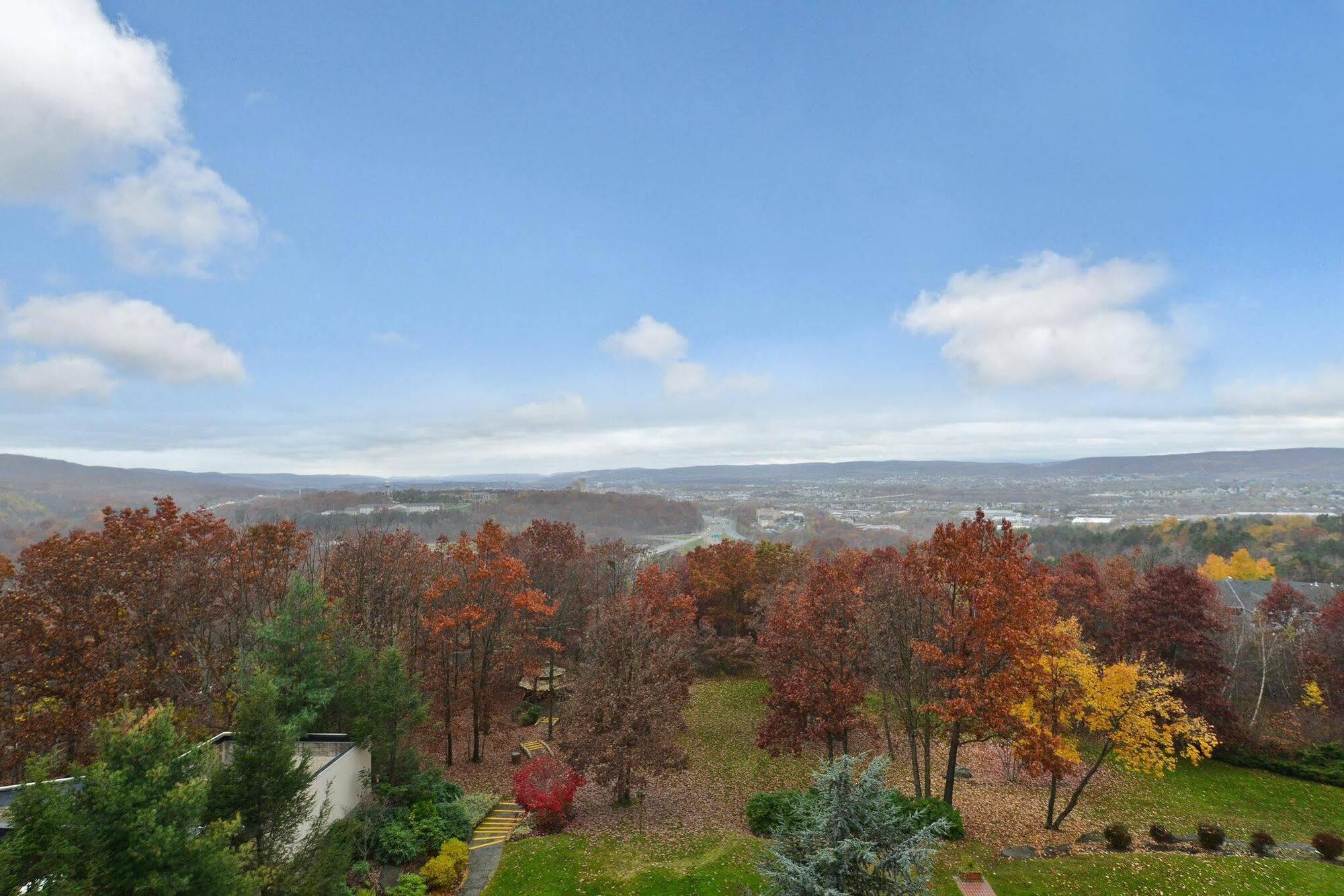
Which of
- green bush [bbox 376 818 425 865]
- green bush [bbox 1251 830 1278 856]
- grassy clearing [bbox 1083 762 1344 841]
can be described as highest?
green bush [bbox 376 818 425 865]

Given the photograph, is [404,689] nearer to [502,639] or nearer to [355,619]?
[355,619]

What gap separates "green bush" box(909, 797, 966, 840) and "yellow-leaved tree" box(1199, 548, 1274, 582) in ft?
162

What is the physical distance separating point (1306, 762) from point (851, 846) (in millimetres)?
25787

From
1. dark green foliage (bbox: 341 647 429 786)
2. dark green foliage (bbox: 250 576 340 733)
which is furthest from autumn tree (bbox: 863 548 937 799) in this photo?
dark green foliage (bbox: 250 576 340 733)

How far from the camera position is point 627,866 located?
14.7 metres

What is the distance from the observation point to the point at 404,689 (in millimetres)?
17312

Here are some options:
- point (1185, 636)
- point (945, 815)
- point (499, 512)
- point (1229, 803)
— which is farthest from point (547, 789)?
point (499, 512)

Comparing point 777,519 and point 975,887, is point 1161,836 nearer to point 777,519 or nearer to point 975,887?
point 975,887

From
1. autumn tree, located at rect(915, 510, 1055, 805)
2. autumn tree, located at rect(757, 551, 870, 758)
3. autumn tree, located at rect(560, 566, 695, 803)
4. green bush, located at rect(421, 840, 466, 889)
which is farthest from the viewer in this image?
autumn tree, located at rect(757, 551, 870, 758)

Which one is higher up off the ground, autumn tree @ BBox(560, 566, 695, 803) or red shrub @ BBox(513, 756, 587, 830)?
autumn tree @ BBox(560, 566, 695, 803)

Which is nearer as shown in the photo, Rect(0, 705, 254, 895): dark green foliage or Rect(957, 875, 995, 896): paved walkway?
Rect(0, 705, 254, 895): dark green foliage

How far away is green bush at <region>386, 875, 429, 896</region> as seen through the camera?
13508 millimetres

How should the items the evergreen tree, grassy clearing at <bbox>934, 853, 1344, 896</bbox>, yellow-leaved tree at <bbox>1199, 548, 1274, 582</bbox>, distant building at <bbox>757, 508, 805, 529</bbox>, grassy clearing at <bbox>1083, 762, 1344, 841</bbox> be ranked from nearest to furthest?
the evergreen tree
grassy clearing at <bbox>934, 853, 1344, 896</bbox>
grassy clearing at <bbox>1083, 762, 1344, 841</bbox>
yellow-leaved tree at <bbox>1199, 548, 1274, 582</bbox>
distant building at <bbox>757, 508, 805, 529</bbox>

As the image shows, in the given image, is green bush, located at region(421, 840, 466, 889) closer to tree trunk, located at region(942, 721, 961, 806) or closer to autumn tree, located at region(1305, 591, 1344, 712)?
tree trunk, located at region(942, 721, 961, 806)
